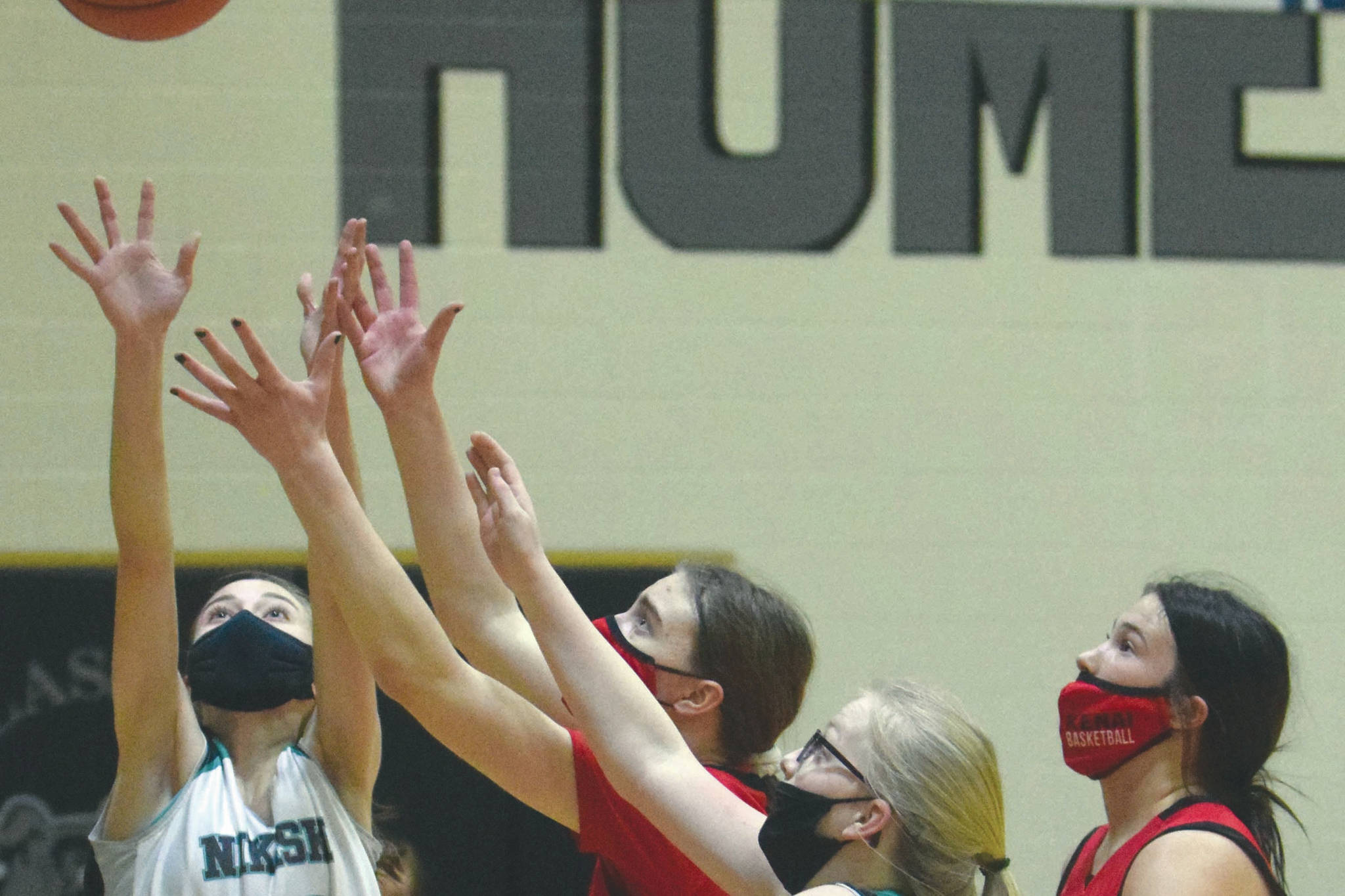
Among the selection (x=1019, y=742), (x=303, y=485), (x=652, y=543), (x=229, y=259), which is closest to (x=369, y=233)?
(x=229, y=259)

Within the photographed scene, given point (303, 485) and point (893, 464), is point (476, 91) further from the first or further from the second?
point (303, 485)

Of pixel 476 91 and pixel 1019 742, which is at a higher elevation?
pixel 476 91

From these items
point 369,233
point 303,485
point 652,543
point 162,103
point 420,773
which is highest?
point 162,103

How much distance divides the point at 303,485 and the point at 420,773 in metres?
1.65

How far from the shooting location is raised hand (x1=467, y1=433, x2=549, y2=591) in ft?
6.93

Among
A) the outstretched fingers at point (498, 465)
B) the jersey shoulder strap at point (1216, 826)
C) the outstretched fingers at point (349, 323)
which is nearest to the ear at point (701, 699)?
the outstretched fingers at point (498, 465)

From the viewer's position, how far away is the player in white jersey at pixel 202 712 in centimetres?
240

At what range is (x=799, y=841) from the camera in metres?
2.08

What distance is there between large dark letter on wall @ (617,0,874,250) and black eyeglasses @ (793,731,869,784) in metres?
2.03

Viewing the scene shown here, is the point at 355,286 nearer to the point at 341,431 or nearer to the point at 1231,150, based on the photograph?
the point at 341,431

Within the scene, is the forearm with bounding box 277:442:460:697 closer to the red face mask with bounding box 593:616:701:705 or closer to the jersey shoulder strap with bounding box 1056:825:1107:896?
the red face mask with bounding box 593:616:701:705

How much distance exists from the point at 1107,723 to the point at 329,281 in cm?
148

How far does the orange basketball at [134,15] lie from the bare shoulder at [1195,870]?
254cm

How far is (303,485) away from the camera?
231 centimetres
